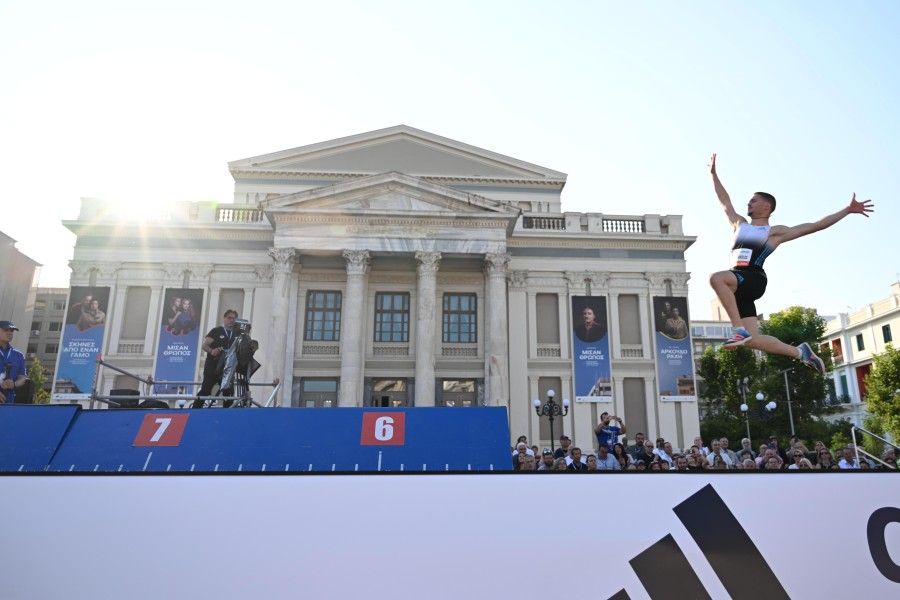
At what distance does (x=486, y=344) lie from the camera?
29984 millimetres

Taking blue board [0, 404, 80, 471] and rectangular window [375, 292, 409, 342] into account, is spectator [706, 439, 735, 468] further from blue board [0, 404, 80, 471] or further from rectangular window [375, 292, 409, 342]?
rectangular window [375, 292, 409, 342]

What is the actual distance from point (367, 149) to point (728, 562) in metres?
37.1

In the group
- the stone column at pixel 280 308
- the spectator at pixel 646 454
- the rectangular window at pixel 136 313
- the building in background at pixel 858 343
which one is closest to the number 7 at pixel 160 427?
the spectator at pixel 646 454

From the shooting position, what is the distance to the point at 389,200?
98.6 feet

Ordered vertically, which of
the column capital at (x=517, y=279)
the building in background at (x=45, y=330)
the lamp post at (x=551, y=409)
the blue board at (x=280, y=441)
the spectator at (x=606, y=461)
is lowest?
the spectator at (x=606, y=461)

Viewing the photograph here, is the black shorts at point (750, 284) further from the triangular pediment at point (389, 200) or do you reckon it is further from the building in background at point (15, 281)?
the building in background at point (15, 281)

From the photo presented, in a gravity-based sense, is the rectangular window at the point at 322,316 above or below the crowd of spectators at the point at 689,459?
above

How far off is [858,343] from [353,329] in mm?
49665

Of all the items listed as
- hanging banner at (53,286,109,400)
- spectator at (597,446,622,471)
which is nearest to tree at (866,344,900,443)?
spectator at (597,446,622,471)

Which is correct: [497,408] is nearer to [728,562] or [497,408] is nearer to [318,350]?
[728,562]

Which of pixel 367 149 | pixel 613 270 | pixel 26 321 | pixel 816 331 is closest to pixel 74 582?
pixel 613 270

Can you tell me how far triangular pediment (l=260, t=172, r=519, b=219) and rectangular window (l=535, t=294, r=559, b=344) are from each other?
5203mm

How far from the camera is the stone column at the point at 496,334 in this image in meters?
28.4

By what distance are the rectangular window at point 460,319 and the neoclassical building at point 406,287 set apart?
10 cm
